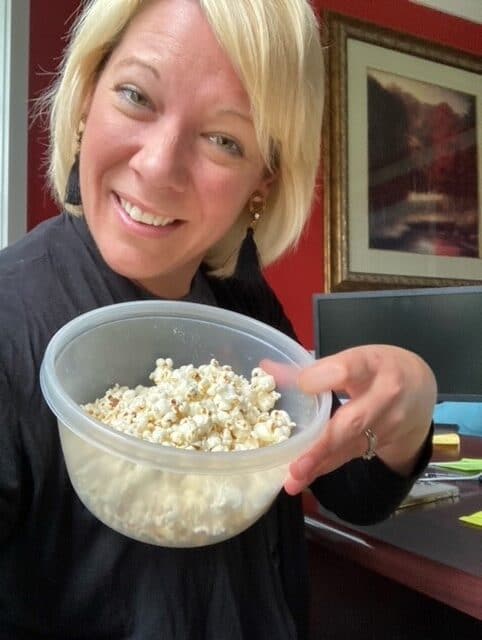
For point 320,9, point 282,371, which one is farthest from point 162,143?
point 320,9

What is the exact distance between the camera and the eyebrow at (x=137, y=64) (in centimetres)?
63

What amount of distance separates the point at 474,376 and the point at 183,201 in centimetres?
129

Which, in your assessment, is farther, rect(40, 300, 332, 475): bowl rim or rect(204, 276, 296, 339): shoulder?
rect(204, 276, 296, 339): shoulder

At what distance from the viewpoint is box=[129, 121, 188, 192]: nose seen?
2.04ft

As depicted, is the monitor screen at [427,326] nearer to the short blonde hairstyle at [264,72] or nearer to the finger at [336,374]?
the short blonde hairstyle at [264,72]

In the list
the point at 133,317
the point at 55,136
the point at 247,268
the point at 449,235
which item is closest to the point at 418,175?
the point at 449,235

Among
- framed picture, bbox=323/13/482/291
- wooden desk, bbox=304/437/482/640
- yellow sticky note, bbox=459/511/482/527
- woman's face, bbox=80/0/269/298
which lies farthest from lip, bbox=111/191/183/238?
framed picture, bbox=323/13/482/291

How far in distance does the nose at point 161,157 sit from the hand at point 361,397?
8.7 inches

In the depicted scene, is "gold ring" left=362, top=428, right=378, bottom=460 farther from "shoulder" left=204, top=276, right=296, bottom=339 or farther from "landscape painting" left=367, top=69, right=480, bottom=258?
"landscape painting" left=367, top=69, right=480, bottom=258

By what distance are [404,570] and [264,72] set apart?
1.95 feet

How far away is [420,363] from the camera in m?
0.65

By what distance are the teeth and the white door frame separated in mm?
1116

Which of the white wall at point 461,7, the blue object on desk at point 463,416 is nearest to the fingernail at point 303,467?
the blue object on desk at point 463,416

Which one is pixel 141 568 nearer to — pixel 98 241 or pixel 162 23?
pixel 98 241
